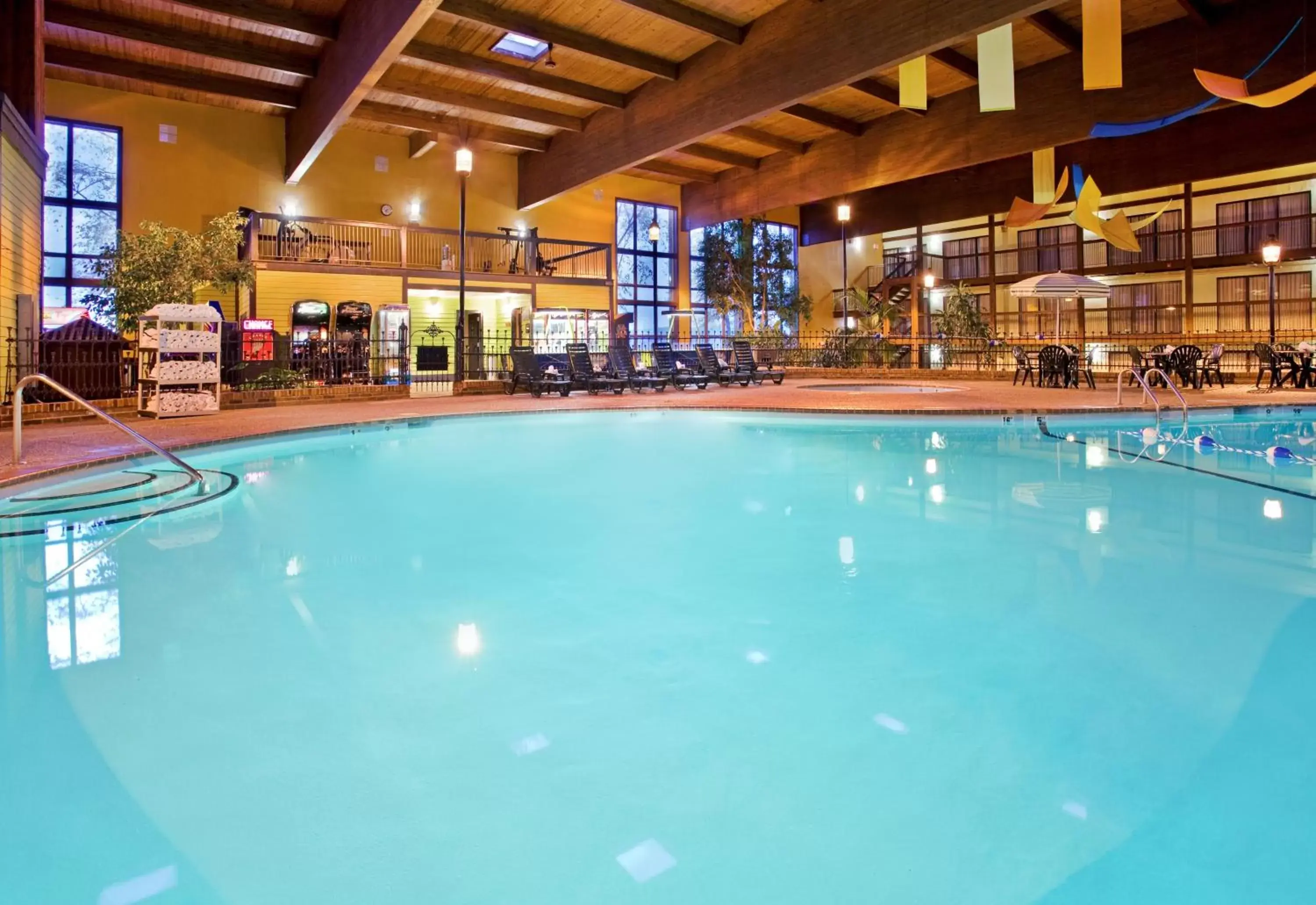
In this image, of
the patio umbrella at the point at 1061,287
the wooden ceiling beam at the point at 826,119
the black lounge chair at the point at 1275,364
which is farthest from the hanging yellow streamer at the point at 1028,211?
the black lounge chair at the point at 1275,364

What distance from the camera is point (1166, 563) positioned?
3.53m

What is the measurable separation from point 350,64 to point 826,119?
27.2 feet

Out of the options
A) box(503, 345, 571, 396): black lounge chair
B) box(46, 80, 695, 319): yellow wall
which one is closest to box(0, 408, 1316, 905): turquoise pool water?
box(503, 345, 571, 396): black lounge chair

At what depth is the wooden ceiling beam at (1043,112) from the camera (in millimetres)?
10242

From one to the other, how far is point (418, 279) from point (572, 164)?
3908mm

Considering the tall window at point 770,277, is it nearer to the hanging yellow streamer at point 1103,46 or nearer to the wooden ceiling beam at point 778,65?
the wooden ceiling beam at point 778,65

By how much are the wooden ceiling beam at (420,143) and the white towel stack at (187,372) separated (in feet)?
30.6

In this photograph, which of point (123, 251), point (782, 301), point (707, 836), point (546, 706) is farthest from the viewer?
point (782, 301)

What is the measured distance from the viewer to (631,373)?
43.4 ft

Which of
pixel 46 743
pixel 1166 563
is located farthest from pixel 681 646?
pixel 1166 563

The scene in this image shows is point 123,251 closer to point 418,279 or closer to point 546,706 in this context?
point 418,279

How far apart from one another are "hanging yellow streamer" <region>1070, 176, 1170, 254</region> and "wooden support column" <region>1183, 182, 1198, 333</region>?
5.48 metres

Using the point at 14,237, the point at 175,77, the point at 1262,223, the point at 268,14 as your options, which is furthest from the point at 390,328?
the point at 1262,223

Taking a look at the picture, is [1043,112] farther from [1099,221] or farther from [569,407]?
[569,407]
